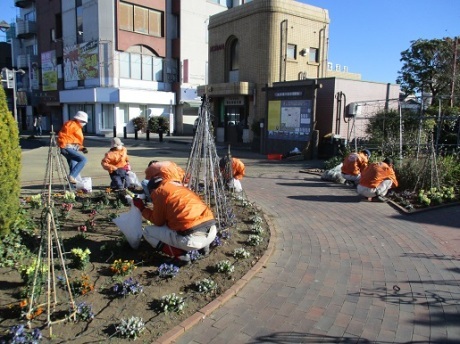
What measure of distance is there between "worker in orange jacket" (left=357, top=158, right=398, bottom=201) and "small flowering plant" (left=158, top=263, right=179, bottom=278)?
5509 millimetres

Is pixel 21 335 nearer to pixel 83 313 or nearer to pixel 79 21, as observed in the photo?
pixel 83 313

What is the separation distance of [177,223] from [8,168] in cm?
189

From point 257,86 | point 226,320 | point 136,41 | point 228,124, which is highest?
point 136,41

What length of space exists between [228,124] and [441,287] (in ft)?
69.6

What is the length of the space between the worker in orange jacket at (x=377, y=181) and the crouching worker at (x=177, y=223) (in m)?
4.89

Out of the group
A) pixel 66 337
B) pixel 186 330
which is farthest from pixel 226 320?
pixel 66 337

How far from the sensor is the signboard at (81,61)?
106 feet

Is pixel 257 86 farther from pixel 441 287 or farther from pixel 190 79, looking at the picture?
pixel 441 287

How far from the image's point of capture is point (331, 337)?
10.5ft

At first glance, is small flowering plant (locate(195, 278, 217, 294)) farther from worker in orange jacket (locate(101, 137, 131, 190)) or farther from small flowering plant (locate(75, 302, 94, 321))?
worker in orange jacket (locate(101, 137, 131, 190))

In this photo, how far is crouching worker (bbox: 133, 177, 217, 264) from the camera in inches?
168

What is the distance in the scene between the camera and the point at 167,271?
4113 mm

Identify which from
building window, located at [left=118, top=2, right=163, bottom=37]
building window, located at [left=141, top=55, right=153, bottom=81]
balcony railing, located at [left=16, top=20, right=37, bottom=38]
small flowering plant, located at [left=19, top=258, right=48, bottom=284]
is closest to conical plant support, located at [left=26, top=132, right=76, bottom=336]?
small flowering plant, located at [left=19, top=258, right=48, bottom=284]

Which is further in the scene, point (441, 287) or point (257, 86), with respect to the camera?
point (257, 86)
